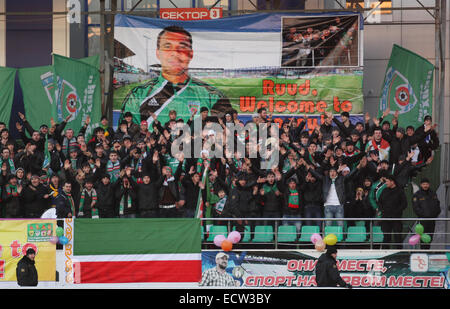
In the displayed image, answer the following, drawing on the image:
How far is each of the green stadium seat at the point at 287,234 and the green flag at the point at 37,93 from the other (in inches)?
292

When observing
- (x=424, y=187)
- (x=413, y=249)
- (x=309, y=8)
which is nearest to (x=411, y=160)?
(x=424, y=187)

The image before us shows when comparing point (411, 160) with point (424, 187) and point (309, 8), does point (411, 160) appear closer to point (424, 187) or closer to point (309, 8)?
point (424, 187)

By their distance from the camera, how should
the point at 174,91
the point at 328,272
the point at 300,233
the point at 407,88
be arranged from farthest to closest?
the point at 174,91, the point at 407,88, the point at 300,233, the point at 328,272

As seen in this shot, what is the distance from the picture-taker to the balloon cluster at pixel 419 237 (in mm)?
16578

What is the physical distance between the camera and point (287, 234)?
55.8 ft

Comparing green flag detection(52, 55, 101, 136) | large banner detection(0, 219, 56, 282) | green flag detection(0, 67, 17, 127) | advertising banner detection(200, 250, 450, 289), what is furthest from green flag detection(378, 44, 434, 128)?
green flag detection(0, 67, 17, 127)

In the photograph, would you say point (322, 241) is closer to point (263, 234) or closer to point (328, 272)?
point (328, 272)

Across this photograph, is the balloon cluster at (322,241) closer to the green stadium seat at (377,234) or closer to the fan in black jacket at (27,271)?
the green stadium seat at (377,234)

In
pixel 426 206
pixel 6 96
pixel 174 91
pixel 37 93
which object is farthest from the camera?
pixel 174 91

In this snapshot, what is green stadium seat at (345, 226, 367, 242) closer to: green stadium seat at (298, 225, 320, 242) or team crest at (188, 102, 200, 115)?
green stadium seat at (298, 225, 320, 242)

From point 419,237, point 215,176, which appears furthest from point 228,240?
point 419,237

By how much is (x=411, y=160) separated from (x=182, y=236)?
611 cm

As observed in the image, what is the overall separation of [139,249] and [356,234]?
4.72m

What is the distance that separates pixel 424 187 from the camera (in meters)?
17.4
